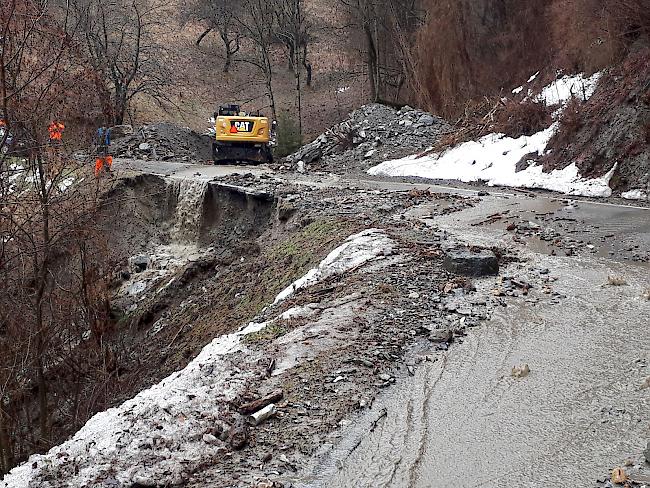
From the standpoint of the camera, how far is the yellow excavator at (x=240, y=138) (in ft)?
70.7

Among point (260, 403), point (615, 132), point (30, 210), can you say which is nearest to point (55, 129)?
point (30, 210)

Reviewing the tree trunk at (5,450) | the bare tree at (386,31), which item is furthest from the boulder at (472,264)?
the bare tree at (386,31)

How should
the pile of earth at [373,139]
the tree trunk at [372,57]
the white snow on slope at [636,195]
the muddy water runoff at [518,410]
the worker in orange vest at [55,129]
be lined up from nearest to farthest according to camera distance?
the muddy water runoff at [518,410], the worker in orange vest at [55,129], the white snow on slope at [636,195], the pile of earth at [373,139], the tree trunk at [372,57]

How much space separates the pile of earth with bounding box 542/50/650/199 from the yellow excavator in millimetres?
9944

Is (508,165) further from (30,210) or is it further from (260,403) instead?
(260,403)

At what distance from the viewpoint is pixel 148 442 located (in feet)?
13.5

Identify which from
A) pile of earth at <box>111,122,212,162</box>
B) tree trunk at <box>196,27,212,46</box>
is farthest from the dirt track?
tree trunk at <box>196,27,212,46</box>

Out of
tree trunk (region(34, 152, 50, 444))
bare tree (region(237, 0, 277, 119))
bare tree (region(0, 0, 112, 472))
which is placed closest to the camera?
bare tree (region(0, 0, 112, 472))

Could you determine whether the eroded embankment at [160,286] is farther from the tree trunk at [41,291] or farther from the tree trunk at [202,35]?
the tree trunk at [202,35]

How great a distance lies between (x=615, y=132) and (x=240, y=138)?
39.9ft

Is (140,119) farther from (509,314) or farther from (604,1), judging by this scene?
(509,314)

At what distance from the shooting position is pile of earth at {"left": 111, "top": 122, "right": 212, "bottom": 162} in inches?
1008

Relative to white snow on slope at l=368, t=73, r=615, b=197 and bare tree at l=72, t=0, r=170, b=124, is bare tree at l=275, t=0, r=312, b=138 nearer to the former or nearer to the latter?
bare tree at l=72, t=0, r=170, b=124

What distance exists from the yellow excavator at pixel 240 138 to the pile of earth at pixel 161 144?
142 inches
